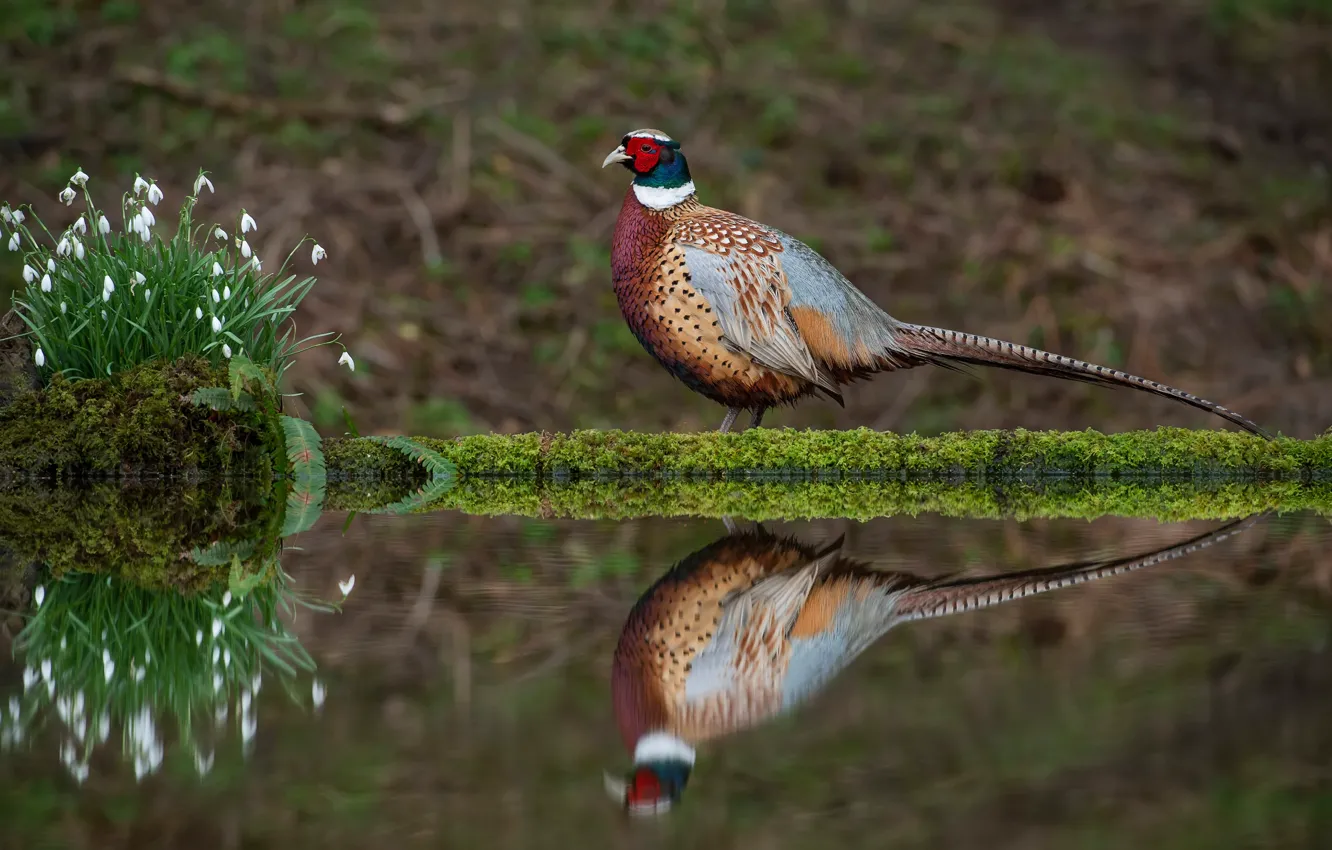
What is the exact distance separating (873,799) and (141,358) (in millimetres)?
5911

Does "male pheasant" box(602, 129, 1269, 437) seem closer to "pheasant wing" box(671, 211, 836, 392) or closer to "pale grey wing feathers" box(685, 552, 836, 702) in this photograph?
"pheasant wing" box(671, 211, 836, 392)

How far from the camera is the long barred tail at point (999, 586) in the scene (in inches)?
140

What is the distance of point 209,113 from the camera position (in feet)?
44.5

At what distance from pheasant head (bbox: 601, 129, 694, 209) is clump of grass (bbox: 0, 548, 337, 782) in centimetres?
390

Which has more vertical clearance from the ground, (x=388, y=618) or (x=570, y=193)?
(x=388, y=618)

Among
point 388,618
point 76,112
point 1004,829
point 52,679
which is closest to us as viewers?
point 1004,829

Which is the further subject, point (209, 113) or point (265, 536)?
point (209, 113)

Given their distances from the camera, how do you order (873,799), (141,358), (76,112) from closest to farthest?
(873,799), (141,358), (76,112)

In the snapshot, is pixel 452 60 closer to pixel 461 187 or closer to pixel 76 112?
pixel 461 187

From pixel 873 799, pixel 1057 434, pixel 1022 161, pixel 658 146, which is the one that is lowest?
pixel 1022 161

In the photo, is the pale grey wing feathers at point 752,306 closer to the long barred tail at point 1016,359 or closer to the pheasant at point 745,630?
the long barred tail at point 1016,359

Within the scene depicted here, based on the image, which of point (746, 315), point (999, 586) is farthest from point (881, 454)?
point (999, 586)

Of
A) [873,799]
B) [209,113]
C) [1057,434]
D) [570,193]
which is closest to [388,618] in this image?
[873,799]

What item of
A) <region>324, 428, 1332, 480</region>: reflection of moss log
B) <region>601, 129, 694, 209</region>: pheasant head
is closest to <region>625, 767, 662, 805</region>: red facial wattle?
<region>324, 428, 1332, 480</region>: reflection of moss log
